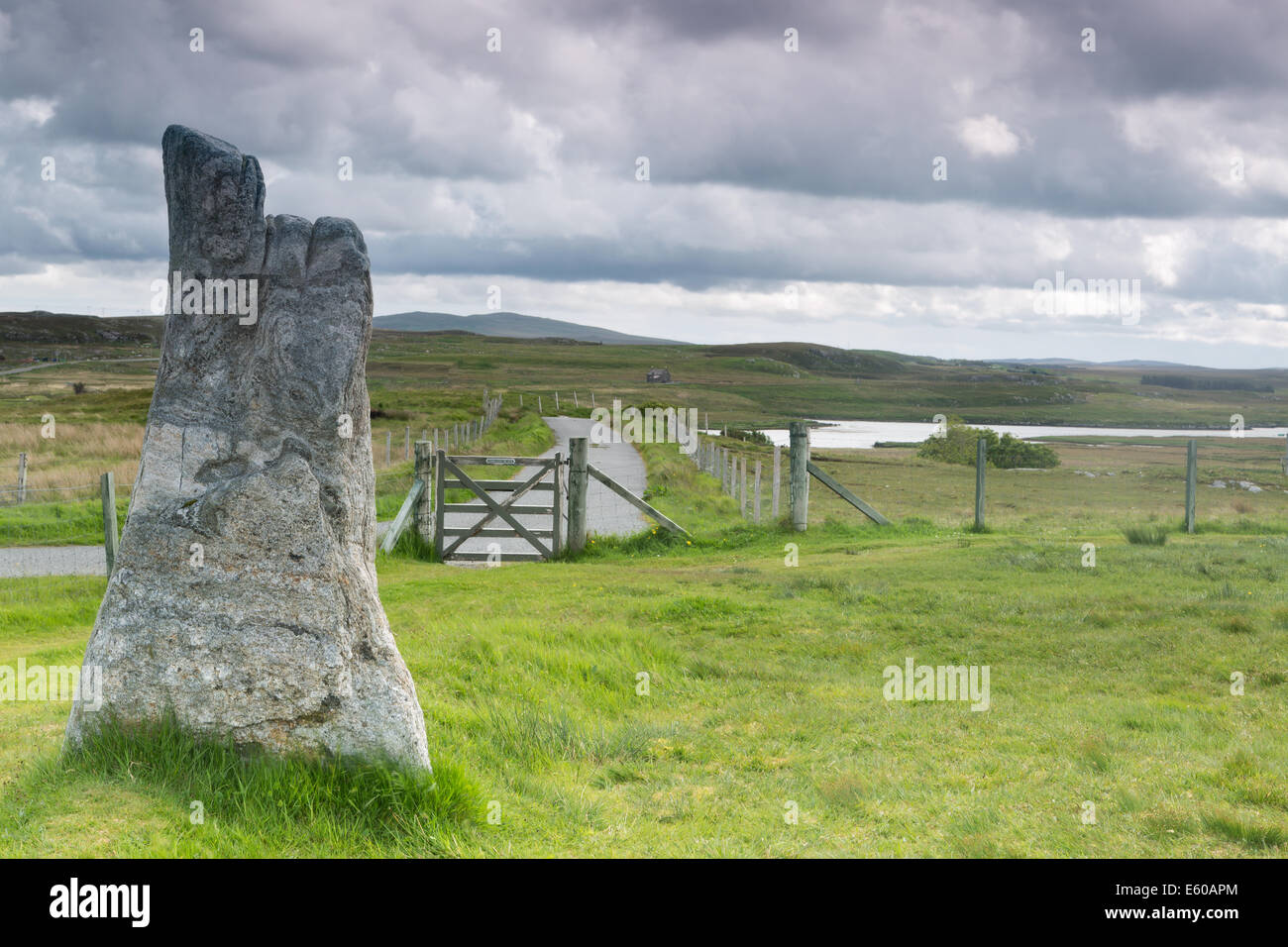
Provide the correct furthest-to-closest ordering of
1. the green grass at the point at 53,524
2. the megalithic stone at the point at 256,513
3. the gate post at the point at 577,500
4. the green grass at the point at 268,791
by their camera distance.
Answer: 1. the green grass at the point at 53,524
2. the gate post at the point at 577,500
3. the megalithic stone at the point at 256,513
4. the green grass at the point at 268,791

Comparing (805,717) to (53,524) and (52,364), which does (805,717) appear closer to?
(53,524)

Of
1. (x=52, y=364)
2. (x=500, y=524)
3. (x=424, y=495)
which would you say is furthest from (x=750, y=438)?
(x=52, y=364)

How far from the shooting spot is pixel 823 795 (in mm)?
6645

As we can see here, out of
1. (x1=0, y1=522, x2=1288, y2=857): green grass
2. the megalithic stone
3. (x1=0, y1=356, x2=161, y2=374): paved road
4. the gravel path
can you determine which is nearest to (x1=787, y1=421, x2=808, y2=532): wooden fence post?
(x1=0, y1=522, x2=1288, y2=857): green grass

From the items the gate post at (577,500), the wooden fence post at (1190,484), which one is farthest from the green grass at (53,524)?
the wooden fence post at (1190,484)

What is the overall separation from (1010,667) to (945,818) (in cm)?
479

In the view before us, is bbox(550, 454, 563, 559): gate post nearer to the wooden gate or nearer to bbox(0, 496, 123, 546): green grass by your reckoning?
the wooden gate

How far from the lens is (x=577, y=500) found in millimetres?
18578

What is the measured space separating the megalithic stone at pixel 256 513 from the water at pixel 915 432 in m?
64.3

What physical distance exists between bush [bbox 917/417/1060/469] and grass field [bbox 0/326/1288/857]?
99.6ft

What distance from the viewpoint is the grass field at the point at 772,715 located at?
5.45m

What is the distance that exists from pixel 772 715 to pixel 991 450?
158 ft

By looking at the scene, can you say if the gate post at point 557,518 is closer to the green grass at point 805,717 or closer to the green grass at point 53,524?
the green grass at point 805,717

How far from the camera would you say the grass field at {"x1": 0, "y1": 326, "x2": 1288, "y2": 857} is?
5.45 meters
